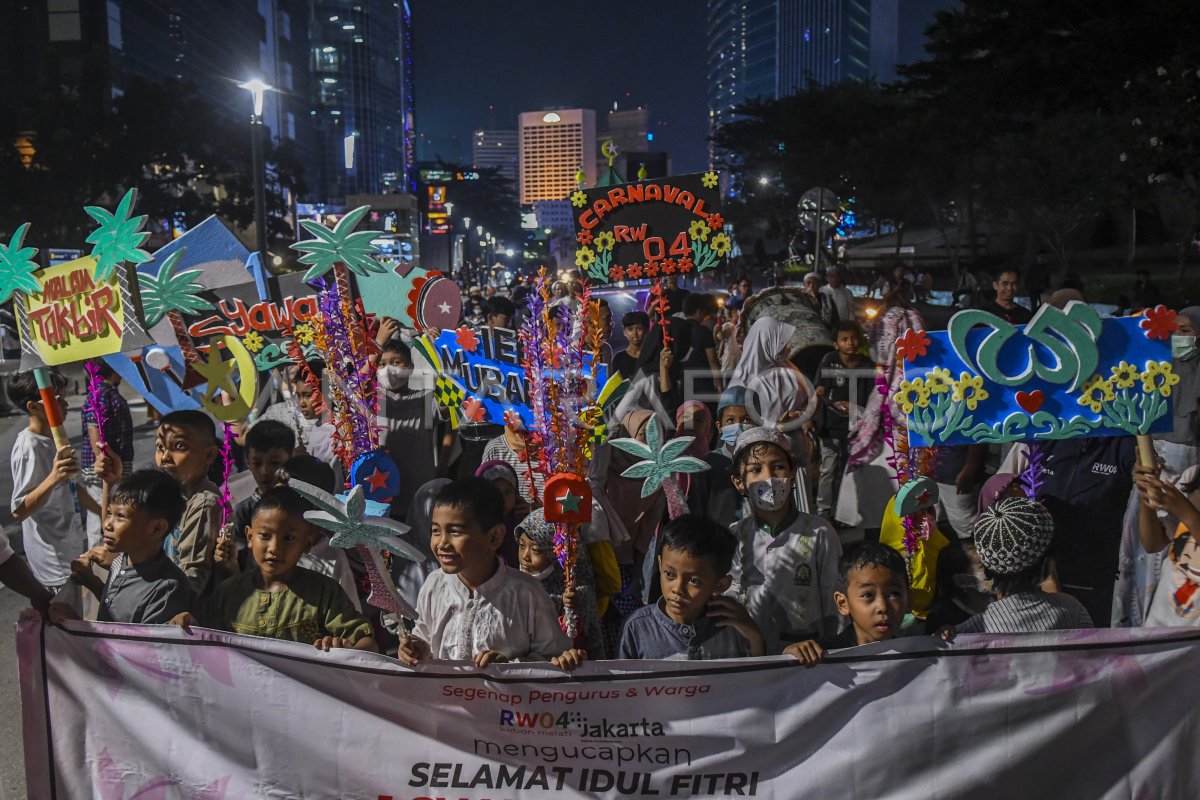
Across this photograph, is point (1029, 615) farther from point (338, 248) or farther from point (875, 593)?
point (338, 248)

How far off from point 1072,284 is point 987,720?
596 centimetres

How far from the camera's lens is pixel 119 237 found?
454 centimetres

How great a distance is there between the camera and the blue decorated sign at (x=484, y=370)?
251 inches

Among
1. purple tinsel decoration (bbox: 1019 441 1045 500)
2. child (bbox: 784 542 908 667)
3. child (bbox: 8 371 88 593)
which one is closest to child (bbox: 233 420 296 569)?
child (bbox: 8 371 88 593)

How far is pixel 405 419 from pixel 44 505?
202cm

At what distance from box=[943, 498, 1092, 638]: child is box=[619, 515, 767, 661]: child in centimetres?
73

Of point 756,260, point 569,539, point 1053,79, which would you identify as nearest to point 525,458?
point 569,539

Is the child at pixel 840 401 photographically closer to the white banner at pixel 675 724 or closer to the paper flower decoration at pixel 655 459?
the paper flower decoration at pixel 655 459

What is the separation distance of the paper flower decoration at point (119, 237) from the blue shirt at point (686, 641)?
2667 millimetres

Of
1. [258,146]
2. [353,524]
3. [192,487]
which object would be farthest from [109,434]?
[258,146]

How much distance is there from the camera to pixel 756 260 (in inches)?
1898

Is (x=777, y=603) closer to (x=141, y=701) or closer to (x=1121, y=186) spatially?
(x=141, y=701)

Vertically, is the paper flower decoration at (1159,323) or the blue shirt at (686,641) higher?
the paper flower decoration at (1159,323)

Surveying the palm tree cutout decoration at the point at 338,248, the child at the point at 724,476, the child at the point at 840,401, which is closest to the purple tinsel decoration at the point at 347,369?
the palm tree cutout decoration at the point at 338,248
